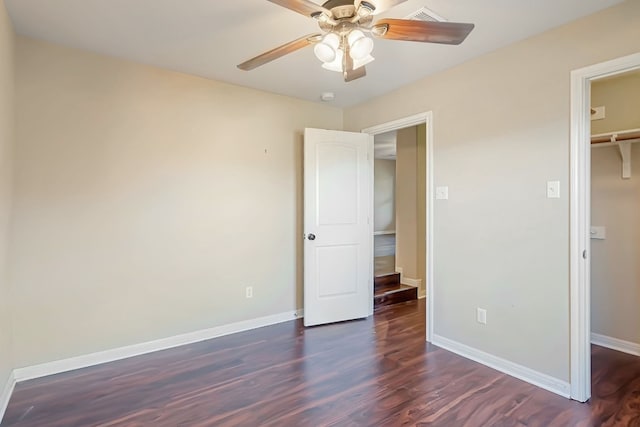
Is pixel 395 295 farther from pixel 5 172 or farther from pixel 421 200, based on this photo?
pixel 5 172

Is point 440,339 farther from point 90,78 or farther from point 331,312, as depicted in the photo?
point 90,78

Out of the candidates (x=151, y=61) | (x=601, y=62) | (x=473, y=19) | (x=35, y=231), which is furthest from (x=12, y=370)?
(x=601, y=62)

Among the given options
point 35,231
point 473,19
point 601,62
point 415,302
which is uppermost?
point 473,19

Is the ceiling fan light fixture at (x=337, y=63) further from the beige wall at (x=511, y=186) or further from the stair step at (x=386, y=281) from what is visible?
the stair step at (x=386, y=281)

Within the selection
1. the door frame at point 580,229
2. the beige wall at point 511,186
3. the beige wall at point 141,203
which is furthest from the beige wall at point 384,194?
the door frame at point 580,229

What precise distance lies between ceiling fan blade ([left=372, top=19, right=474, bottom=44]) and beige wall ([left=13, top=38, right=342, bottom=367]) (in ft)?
6.78

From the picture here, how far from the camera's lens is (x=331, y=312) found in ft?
12.3

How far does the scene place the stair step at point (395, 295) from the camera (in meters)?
4.36

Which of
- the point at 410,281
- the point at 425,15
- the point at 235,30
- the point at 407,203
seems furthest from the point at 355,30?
the point at 410,281

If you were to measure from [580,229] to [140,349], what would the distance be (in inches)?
134

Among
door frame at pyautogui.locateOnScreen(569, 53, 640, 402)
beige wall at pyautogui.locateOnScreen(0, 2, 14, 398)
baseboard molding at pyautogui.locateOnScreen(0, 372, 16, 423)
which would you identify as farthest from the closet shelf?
baseboard molding at pyautogui.locateOnScreen(0, 372, 16, 423)

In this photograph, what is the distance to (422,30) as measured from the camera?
169cm

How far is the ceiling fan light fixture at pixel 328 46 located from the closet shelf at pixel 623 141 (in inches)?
94.7

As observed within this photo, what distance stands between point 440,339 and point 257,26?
2893 mm
